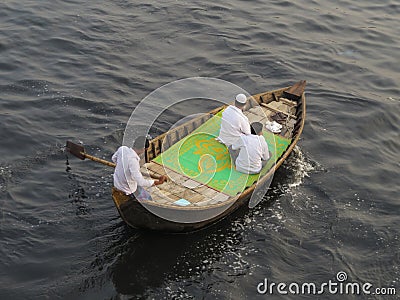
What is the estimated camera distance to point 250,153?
15.2 metres

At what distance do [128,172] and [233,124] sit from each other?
4.07 metres

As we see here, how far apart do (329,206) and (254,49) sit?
34.7 ft

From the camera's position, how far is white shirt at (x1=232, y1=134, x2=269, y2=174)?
15172 millimetres

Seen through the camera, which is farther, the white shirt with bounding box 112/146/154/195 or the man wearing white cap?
the man wearing white cap

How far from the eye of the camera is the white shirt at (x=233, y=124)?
15688mm

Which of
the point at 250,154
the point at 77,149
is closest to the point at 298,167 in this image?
the point at 250,154

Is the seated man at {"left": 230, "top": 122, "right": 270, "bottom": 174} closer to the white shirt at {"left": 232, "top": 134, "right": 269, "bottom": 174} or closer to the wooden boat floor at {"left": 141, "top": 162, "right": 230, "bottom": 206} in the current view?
the white shirt at {"left": 232, "top": 134, "right": 269, "bottom": 174}

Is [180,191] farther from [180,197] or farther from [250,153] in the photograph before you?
[250,153]

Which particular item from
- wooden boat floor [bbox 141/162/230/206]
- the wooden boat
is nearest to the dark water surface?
the wooden boat

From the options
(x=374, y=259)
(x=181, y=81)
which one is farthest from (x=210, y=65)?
(x=374, y=259)

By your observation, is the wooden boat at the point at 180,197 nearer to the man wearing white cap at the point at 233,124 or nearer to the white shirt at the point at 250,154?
the white shirt at the point at 250,154

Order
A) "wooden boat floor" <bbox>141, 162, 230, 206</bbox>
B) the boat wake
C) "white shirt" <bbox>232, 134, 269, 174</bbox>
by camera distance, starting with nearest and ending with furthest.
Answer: "wooden boat floor" <bbox>141, 162, 230, 206</bbox> < "white shirt" <bbox>232, 134, 269, 174</bbox> < the boat wake

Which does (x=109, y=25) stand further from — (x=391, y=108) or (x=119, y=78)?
(x=391, y=108)

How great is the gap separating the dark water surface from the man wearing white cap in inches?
79.7
